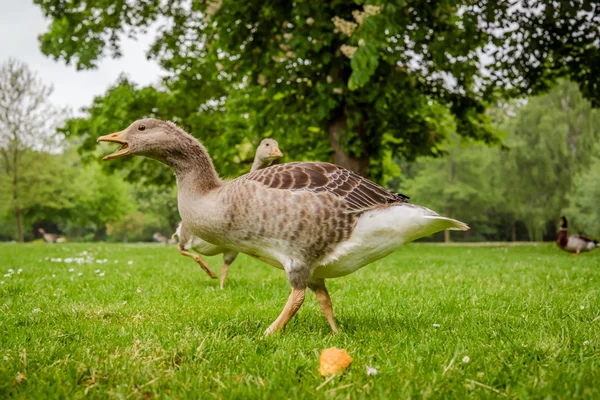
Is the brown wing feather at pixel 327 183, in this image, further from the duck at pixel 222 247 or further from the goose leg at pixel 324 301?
the duck at pixel 222 247

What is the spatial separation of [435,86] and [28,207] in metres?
28.2

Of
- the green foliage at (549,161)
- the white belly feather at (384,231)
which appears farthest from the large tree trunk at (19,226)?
the white belly feather at (384,231)

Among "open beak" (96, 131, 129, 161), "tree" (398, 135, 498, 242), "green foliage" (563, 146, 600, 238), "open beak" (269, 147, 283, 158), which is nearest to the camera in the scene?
"open beak" (96, 131, 129, 161)

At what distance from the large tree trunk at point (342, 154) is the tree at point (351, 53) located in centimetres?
3

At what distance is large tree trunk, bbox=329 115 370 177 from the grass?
22.7ft

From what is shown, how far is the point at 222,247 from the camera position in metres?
5.74

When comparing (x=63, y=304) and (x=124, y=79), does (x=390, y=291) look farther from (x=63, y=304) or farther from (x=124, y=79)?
(x=124, y=79)

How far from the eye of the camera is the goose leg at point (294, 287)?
135 inches

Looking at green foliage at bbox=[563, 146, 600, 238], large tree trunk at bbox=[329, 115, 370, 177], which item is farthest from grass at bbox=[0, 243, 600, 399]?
green foliage at bbox=[563, 146, 600, 238]

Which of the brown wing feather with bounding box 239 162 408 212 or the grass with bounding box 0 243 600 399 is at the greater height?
the brown wing feather with bounding box 239 162 408 212

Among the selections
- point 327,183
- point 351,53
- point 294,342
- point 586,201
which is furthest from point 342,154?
point 586,201

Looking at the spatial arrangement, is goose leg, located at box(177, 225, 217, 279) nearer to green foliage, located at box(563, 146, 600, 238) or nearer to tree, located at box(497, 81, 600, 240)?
tree, located at box(497, 81, 600, 240)

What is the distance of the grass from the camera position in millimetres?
2385

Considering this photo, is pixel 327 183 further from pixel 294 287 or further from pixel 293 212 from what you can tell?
pixel 294 287
